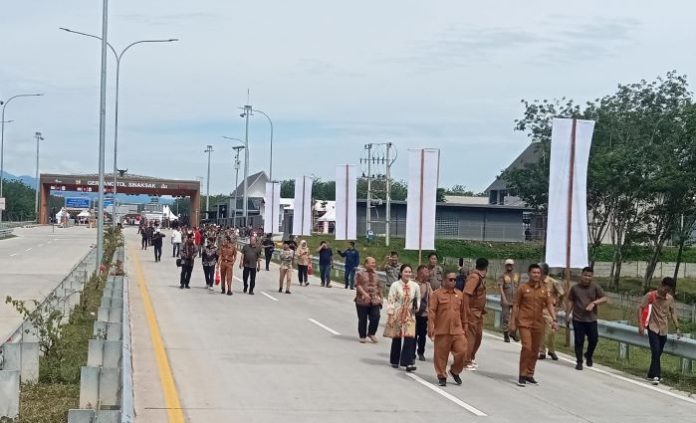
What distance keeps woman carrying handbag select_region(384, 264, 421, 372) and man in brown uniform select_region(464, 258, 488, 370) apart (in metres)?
0.83

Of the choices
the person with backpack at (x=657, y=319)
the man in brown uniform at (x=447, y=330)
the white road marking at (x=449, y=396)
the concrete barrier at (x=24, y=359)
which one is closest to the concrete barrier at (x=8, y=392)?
the concrete barrier at (x=24, y=359)

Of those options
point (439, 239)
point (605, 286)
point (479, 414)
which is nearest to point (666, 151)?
point (605, 286)

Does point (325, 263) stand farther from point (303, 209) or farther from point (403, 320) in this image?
point (403, 320)

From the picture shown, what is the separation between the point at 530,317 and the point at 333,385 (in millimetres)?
3115

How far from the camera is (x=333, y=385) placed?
521 inches

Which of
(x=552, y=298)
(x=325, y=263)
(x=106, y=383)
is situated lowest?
(x=106, y=383)

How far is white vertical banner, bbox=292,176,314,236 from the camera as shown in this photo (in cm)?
4138

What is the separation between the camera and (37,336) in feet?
46.3

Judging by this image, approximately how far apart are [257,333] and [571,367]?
6033 mm

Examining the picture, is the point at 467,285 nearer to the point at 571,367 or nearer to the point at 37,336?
the point at 571,367

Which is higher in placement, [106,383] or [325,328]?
[106,383]

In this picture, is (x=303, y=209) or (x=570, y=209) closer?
(x=570, y=209)

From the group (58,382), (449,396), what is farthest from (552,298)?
(58,382)

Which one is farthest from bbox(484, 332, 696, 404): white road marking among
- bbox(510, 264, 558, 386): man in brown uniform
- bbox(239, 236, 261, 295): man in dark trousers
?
bbox(239, 236, 261, 295): man in dark trousers
